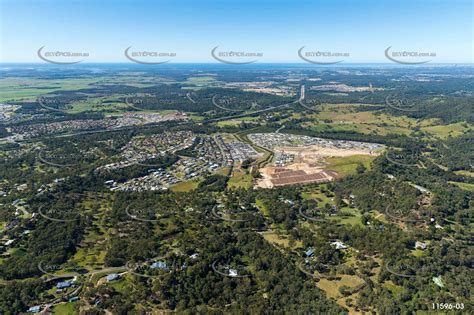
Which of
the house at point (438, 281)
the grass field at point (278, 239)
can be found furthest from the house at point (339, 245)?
the house at point (438, 281)

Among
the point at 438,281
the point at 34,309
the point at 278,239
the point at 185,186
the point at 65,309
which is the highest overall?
the point at 185,186

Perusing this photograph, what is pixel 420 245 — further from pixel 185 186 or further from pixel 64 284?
pixel 64 284

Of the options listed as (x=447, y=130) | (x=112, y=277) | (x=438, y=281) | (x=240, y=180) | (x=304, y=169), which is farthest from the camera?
(x=447, y=130)

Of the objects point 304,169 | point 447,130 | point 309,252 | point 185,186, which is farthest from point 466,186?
point 185,186

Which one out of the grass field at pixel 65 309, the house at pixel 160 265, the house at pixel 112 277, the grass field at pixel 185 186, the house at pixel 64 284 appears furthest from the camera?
the grass field at pixel 185 186

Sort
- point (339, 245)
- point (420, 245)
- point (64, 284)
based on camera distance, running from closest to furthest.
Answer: point (64, 284), point (420, 245), point (339, 245)

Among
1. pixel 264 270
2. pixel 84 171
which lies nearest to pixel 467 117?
pixel 264 270

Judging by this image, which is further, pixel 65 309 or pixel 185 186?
pixel 185 186

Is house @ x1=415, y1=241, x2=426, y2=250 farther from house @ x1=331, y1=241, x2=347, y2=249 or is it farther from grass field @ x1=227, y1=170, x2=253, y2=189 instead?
grass field @ x1=227, y1=170, x2=253, y2=189

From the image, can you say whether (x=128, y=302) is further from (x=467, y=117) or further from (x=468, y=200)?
(x=467, y=117)

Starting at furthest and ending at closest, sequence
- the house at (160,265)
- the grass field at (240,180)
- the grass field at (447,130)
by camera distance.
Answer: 1. the grass field at (447,130)
2. the grass field at (240,180)
3. the house at (160,265)

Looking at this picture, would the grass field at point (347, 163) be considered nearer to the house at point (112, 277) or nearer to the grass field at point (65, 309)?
the house at point (112, 277)
